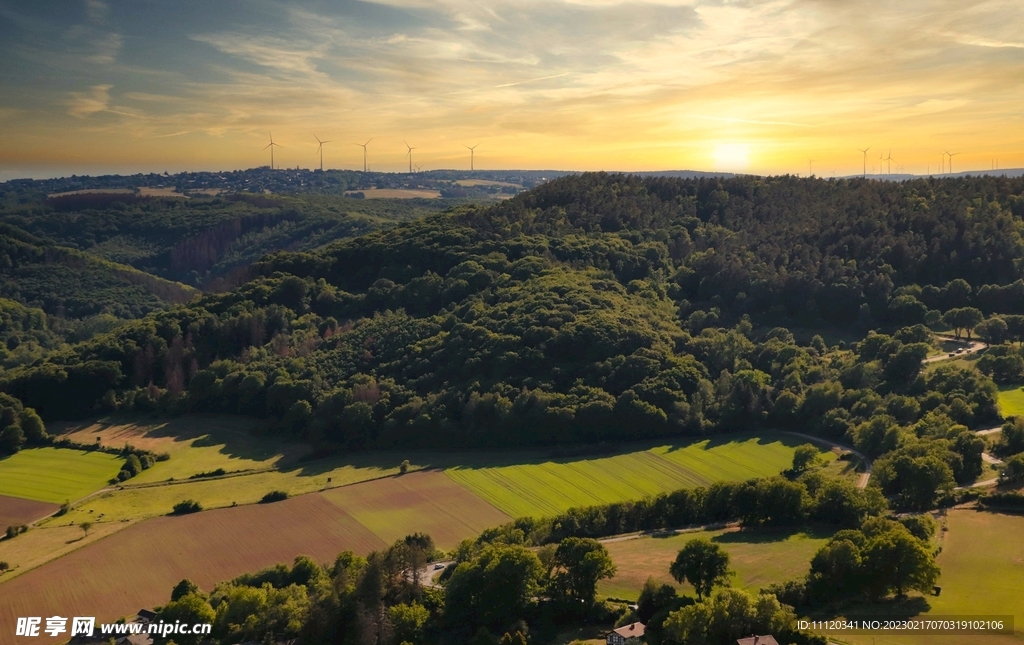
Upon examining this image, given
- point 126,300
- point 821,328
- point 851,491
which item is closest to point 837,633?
point 851,491

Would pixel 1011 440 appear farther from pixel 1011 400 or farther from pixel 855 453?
pixel 1011 400

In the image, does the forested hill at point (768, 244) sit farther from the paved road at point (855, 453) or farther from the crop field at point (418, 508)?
the crop field at point (418, 508)

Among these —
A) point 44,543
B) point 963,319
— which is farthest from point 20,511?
point 963,319

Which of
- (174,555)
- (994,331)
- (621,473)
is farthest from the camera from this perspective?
(994,331)

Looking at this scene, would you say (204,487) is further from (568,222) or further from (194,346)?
(568,222)

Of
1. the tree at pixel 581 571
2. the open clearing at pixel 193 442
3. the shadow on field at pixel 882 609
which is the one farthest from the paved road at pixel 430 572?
the open clearing at pixel 193 442

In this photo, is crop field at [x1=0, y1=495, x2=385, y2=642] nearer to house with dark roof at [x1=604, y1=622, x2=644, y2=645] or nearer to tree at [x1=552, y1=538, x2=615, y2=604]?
tree at [x1=552, y1=538, x2=615, y2=604]

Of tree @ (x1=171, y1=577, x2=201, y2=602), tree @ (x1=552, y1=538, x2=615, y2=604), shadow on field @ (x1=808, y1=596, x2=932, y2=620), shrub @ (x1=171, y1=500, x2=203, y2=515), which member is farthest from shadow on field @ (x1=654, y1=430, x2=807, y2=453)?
tree @ (x1=171, y1=577, x2=201, y2=602)
